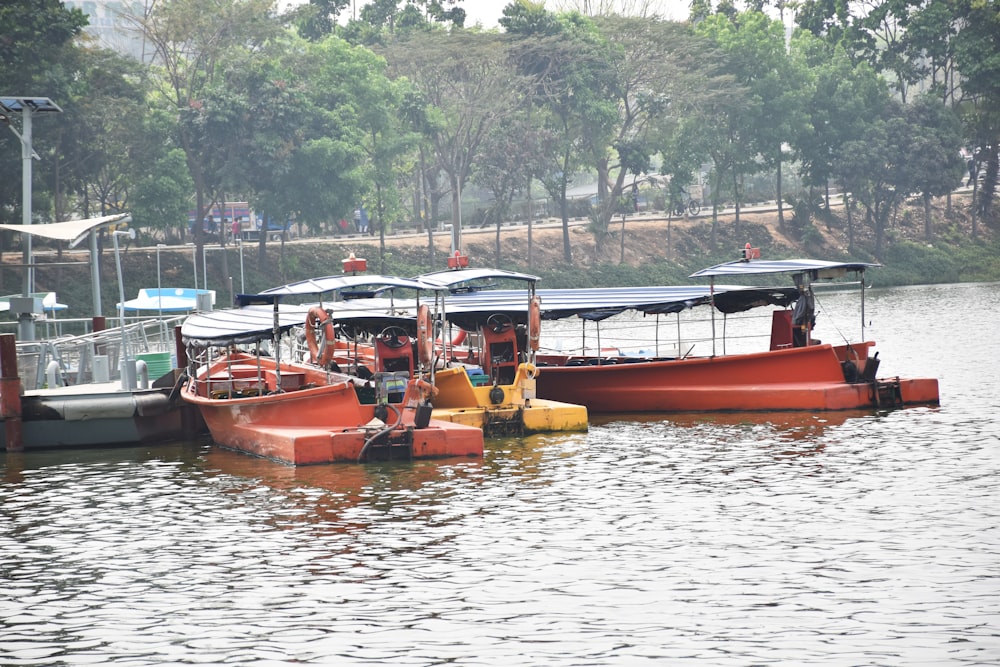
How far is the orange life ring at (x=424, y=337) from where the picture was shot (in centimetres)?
2462

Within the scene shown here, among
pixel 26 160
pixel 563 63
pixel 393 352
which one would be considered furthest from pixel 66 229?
pixel 563 63

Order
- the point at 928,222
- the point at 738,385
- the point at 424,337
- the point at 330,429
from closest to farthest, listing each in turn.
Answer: the point at 330,429
the point at 424,337
the point at 738,385
the point at 928,222

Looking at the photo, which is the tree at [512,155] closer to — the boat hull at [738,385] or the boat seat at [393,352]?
the boat hull at [738,385]

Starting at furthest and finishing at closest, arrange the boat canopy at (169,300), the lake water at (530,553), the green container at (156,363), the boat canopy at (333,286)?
the boat canopy at (169,300)
the green container at (156,363)
the boat canopy at (333,286)
the lake water at (530,553)

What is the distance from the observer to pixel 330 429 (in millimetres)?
23625

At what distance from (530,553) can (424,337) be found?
27.4ft

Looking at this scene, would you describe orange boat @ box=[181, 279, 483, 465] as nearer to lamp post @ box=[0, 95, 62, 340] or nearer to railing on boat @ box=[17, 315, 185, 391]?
railing on boat @ box=[17, 315, 185, 391]

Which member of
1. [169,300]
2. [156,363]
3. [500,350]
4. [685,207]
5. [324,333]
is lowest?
[156,363]

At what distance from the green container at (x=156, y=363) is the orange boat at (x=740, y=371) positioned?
22.0ft

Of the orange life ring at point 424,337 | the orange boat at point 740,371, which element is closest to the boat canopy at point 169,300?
the orange boat at point 740,371

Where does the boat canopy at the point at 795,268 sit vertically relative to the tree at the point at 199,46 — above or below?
below

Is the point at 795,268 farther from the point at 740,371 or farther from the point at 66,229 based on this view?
the point at 66,229

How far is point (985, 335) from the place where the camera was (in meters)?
48.5

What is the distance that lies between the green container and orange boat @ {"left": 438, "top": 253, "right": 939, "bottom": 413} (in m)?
6.70
